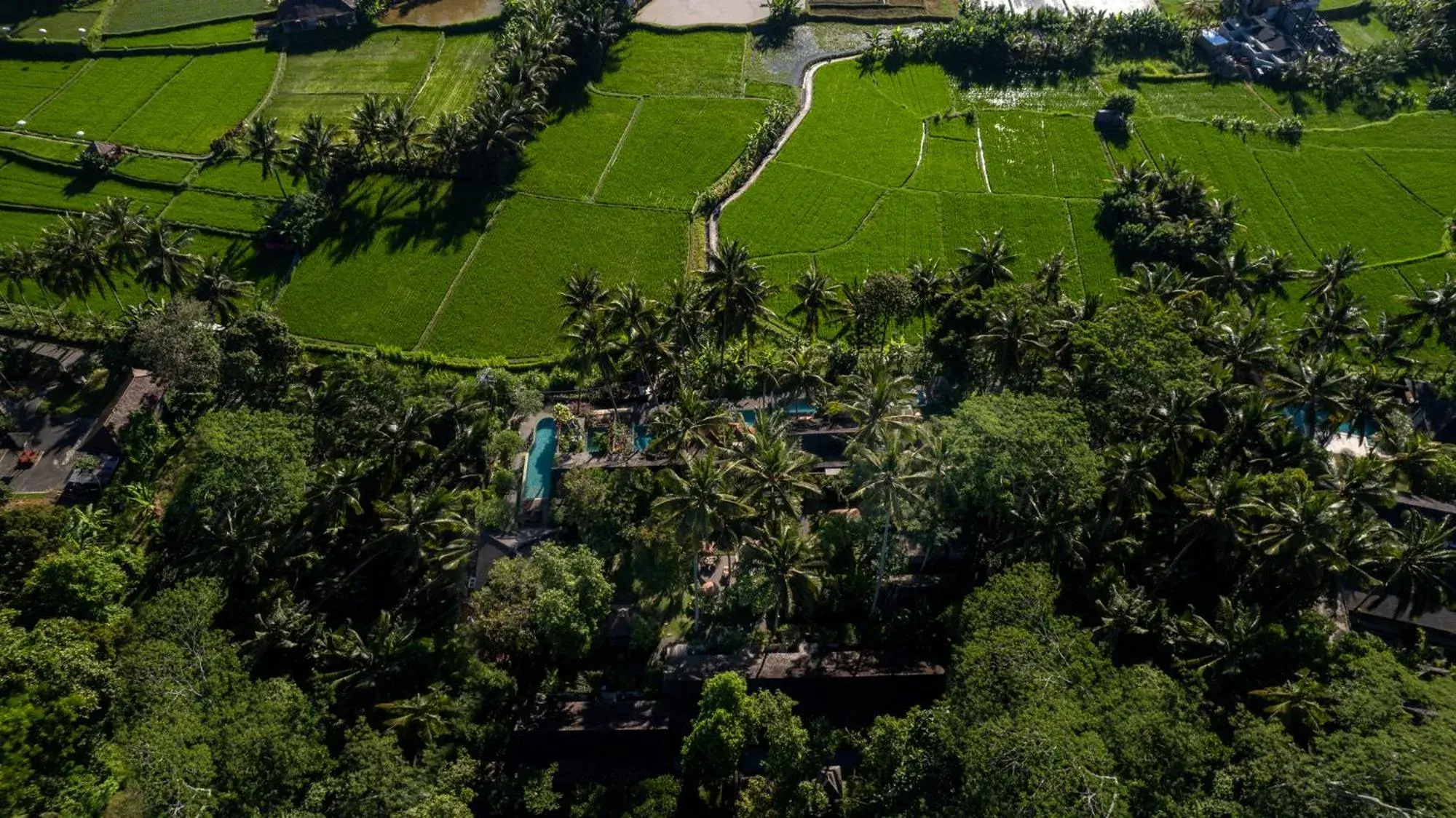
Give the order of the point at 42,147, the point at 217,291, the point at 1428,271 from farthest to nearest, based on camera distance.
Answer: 1. the point at 42,147
2. the point at 1428,271
3. the point at 217,291

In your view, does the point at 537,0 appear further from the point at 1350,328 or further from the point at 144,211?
the point at 1350,328

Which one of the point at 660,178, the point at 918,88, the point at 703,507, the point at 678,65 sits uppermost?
the point at 678,65

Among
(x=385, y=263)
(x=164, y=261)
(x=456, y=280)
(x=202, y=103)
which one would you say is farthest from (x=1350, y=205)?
(x=202, y=103)

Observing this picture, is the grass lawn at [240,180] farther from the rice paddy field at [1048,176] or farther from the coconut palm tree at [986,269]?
the coconut palm tree at [986,269]

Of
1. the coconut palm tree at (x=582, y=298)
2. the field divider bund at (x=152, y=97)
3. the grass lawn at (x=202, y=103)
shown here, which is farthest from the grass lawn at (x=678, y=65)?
the field divider bund at (x=152, y=97)

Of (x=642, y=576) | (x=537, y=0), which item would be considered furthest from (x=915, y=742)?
(x=537, y=0)

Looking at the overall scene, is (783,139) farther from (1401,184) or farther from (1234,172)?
(1401,184)

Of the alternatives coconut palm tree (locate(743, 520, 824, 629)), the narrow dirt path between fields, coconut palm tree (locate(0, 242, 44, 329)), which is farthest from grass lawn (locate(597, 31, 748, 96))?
coconut palm tree (locate(743, 520, 824, 629))

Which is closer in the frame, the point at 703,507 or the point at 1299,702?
the point at 1299,702
